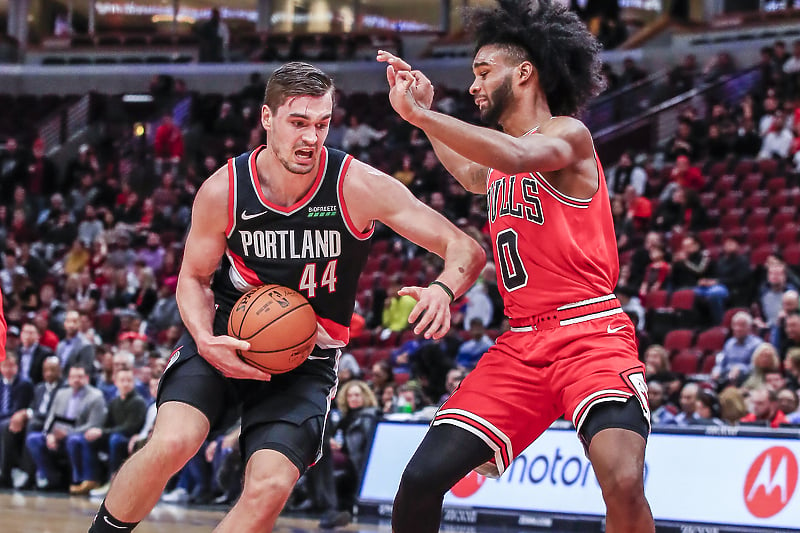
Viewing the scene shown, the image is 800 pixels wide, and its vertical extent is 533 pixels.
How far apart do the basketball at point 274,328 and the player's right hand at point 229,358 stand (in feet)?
0.13

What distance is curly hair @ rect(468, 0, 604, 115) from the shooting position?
4922 mm

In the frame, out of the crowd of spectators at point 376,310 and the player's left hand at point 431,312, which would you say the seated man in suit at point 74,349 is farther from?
the player's left hand at point 431,312

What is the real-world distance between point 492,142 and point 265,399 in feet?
4.85

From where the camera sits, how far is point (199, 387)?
4.74 meters

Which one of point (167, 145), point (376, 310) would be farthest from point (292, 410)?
point (167, 145)

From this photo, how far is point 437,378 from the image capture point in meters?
12.0

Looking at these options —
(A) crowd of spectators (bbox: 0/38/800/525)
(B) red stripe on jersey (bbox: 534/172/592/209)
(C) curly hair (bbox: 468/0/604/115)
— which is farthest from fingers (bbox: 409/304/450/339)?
(A) crowd of spectators (bbox: 0/38/800/525)

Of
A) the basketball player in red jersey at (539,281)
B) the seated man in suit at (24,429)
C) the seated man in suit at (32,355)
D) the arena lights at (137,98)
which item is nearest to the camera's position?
the basketball player in red jersey at (539,281)

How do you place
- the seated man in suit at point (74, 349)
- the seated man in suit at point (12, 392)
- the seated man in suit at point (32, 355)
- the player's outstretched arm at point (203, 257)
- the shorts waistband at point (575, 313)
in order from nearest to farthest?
the shorts waistband at point (575, 313), the player's outstretched arm at point (203, 257), the seated man in suit at point (12, 392), the seated man in suit at point (74, 349), the seated man in suit at point (32, 355)

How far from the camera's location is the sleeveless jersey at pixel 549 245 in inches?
183

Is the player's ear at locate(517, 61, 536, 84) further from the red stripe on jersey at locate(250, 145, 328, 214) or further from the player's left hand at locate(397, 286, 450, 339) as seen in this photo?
the player's left hand at locate(397, 286, 450, 339)

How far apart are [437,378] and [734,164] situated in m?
5.99

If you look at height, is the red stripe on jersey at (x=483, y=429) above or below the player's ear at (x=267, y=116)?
below

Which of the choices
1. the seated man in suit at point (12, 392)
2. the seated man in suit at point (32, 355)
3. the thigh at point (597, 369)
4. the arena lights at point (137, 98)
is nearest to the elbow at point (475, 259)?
the thigh at point (597, 369)
